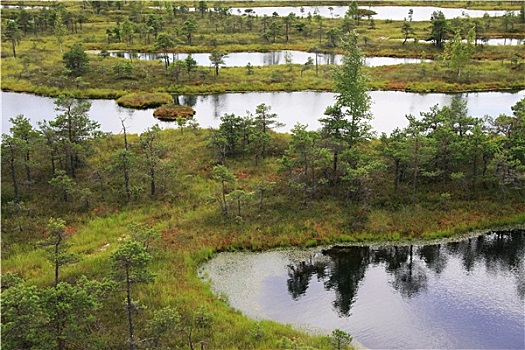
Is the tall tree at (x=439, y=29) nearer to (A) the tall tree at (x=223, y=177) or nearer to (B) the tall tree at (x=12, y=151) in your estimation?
(A) the tall tree at (x=223, y=177)

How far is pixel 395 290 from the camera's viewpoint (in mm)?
33562

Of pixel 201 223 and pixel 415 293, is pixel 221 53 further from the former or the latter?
pixel 415 293

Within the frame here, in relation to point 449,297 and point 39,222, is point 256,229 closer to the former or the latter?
point 449,297

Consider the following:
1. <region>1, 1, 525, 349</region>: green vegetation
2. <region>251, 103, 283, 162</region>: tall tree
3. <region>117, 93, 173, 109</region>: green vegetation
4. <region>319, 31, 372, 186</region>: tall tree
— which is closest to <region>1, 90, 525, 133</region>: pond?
<region>117, 93, 173, 109</region>: green vegetation

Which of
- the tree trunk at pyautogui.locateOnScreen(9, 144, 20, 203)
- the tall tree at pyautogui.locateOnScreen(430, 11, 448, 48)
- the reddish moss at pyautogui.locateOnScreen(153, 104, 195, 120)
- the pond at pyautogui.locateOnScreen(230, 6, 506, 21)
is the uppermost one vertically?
the pond at pyautogui.locateOnScreen(230, 6, 506, 21)

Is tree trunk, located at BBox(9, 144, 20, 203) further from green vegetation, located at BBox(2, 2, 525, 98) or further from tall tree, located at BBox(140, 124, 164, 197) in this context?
green vegetation, located at BBox(2, 2, 525, 98)

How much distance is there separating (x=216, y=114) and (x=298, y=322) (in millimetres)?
43851

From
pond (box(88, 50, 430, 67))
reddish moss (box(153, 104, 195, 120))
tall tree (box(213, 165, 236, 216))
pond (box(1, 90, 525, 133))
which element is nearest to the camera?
tall tree (box(213, 165, 236, 216))

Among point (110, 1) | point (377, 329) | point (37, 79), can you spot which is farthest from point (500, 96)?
point (110, 1)

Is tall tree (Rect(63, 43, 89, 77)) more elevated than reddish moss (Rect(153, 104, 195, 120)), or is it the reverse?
tall tree (Rect(63, 43, 89, 77))

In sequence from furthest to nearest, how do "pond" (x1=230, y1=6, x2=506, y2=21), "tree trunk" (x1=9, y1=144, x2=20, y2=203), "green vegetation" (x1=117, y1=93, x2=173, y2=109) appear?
1. "pond" (x1=230, y1=6, x2=506, y2=21)
2. "green vegetation" (x1=117, y1=93, x2=173, y2=109)
3. "tree trunk" (x1=9, y1=144, x2=20, y2=203)

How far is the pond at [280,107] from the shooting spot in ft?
214

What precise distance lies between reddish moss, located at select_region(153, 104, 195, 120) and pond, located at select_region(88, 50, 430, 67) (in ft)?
92.2

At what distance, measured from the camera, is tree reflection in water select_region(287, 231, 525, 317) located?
33.8m
